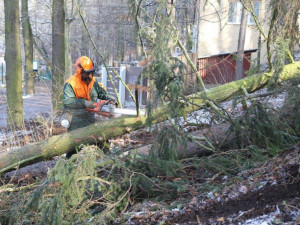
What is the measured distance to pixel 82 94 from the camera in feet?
19.0

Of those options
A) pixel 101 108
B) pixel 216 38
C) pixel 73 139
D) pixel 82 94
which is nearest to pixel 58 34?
pixel 82 94

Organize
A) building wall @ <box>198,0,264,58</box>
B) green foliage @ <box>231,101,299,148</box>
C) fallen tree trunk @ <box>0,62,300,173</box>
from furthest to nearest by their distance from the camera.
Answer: building wall @ <box>198,0,264,58</box> → fallen tree trunk @ <box>0,62,300,173</box> → green foliage @ <box>231,101,299,148</box>

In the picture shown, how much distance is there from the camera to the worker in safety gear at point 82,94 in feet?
18.5

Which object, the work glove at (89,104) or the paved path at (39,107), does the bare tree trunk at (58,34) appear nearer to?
the paved path at (39,107)

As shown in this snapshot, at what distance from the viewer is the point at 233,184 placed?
146 inches

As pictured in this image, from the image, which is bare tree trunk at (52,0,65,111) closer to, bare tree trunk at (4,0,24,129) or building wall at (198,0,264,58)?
bare tree trunk at (4,0,24,129)

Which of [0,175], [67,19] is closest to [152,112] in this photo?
[0,175]

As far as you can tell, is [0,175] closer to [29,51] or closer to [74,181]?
[74,181]

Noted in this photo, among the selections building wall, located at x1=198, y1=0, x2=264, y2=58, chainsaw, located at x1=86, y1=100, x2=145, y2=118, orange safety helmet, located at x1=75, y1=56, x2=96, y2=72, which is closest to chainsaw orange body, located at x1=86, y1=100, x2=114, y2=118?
chainsaw, located at x1=86, y1=100, x2=145, y2=118

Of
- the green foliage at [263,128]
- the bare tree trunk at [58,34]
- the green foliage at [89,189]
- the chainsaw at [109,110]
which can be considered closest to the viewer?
the green foliage at [89,189]

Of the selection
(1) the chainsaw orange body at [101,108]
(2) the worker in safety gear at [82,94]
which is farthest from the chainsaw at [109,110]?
(2) the worker in safety gear at [82,94]

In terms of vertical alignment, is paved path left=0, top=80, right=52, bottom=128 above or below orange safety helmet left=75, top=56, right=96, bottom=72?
below

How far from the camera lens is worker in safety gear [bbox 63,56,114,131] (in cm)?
565

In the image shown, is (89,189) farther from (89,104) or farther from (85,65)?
(85,65)
